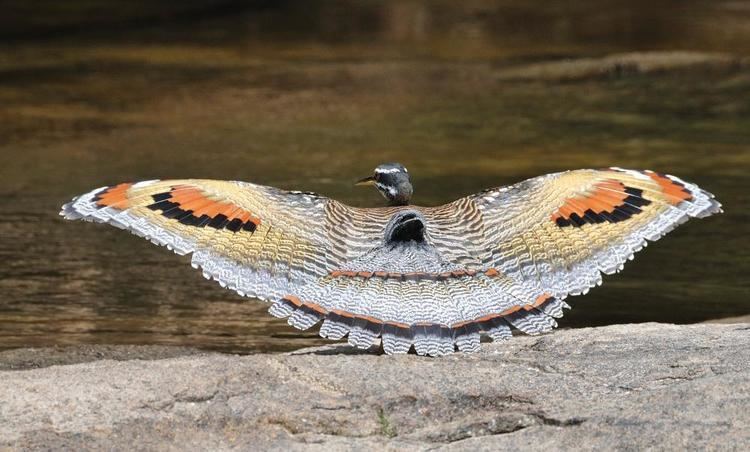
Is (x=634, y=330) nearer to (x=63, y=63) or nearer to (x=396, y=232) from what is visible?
(x=396, y=232)

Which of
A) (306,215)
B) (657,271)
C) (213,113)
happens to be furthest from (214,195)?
(213,113)

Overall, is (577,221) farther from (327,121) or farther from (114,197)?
Answer: (327,121)

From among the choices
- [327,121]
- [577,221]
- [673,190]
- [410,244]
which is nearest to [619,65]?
[327,121]

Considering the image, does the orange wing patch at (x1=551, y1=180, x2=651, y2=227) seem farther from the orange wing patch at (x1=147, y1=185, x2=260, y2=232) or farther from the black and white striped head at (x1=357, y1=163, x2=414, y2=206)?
the orange wing patch at (x1=147, y1=185, x2=260, y2=232)

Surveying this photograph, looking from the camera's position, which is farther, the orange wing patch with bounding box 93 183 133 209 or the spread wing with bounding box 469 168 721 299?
the spread wing with bounding box 469 168 721 299

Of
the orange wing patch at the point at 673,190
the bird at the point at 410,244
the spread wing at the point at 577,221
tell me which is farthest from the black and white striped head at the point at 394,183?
the orange wing patch at the point at 673,190

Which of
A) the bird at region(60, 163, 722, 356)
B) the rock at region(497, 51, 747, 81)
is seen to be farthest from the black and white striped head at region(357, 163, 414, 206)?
the rock at region(497, 51, 747, 81)

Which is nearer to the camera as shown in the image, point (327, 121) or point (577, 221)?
point (577, 221)
